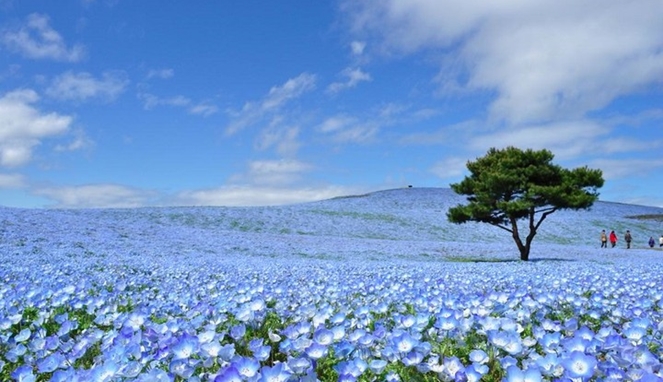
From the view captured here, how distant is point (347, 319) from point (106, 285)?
4.38 m

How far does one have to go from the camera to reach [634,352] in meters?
2.47

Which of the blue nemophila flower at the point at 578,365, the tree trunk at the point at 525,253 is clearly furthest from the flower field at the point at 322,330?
the tree trunk at the point at 525,253

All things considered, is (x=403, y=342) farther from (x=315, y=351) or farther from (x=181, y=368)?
(x=181, y=368)

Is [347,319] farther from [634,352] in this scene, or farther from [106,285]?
[106,285]

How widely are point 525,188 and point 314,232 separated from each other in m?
16.1

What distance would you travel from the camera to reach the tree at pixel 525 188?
2156 centimetres

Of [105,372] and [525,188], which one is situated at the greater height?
[525,188]

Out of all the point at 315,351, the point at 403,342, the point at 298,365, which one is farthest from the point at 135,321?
the point at 403,342

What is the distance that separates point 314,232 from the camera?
116 ft

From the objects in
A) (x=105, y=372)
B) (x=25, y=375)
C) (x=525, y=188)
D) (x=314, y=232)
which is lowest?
(x=25, y=375)

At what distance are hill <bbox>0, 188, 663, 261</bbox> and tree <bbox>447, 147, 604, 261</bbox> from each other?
10.9ft

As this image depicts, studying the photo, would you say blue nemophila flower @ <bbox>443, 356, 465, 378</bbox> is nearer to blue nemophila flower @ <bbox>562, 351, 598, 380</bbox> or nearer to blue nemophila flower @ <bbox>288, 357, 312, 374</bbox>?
blue nemophila flower @ <bbox>562, 351, 598, 380</bbox>

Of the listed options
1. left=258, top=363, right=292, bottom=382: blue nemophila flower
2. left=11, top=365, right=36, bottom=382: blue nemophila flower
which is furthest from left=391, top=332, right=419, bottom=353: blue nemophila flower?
left=11, top=365, right=36, bottom=382: blue nemophila flower

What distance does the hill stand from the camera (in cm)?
2159
